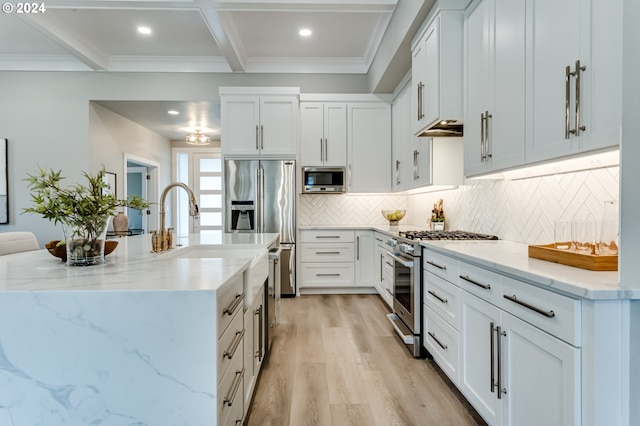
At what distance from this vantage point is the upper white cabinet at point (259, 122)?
4391 mm

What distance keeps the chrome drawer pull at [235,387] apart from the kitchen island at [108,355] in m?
0.22

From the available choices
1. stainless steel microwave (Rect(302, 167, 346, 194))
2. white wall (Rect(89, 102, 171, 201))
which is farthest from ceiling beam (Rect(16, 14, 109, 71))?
stainless steel microwave (Rect(302, 167, 346, 194))

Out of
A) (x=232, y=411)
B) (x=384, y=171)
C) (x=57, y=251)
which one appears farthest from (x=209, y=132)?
(x=232, y=411)

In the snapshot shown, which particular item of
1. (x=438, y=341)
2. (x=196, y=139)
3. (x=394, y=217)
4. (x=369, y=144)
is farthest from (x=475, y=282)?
(x=196, y=139)

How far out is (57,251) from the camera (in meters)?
1.54

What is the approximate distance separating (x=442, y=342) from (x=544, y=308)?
1114mm

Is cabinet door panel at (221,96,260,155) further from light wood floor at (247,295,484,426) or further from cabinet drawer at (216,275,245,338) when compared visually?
cabinet drawer at (216,275,245,338)

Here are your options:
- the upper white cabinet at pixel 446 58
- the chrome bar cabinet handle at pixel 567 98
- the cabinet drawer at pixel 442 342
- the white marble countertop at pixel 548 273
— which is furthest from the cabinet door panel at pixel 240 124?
the chrome bar cabinet handle at pixel 567 98

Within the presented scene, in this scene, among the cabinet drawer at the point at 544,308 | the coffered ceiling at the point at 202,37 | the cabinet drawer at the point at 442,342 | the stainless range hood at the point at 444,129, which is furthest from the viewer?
the coffered ceiling at the point at 202,37

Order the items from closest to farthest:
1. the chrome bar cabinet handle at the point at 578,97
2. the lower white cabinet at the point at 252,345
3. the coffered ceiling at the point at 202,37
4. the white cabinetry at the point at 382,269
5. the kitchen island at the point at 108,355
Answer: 1. the kitchen island at the point at 108,355
2. the chrome bar cabinet handle at the point at 578,97
3. the lower white cabinet at the point at 252,345
4. the coffered ceiling at the point at 202,37
5. the white cabinetry at the point at 382,269

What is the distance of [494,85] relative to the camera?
214 cm

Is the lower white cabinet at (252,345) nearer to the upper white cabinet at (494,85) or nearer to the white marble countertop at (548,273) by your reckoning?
the white marble countertop at (548,273)

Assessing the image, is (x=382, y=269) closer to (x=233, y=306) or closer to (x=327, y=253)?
(x=327, y=253)

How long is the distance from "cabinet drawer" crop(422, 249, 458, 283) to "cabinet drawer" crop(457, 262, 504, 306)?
0.07m
